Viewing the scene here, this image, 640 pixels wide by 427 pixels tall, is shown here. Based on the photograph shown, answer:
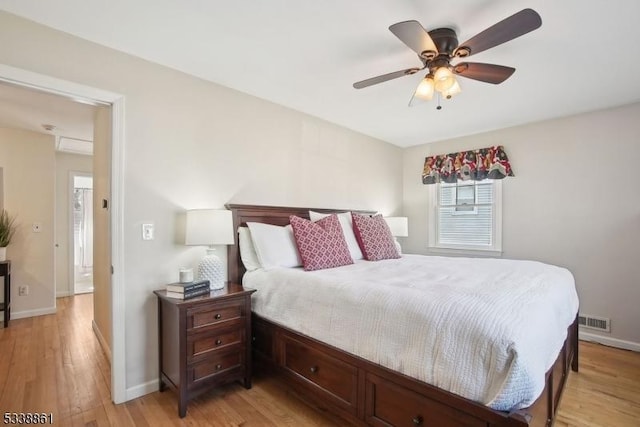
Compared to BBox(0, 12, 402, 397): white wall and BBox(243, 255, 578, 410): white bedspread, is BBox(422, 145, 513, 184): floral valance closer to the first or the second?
BBox(243, 255, 578, 410): white bedspread

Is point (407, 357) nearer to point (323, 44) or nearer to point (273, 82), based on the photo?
point (323, 44)

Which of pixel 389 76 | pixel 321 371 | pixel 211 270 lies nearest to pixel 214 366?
pixel 211 270

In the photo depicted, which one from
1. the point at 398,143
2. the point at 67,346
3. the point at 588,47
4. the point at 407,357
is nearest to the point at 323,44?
the point at 588,47

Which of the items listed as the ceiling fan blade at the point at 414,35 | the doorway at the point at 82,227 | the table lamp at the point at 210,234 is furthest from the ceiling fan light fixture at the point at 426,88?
the doorway at the point at 82,227

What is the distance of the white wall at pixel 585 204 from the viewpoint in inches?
123

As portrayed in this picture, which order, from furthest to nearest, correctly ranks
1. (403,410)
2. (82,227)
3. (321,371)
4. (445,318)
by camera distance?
(82,227), (321,371), (403,410), (445,318)

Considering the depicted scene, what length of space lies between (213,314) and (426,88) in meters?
2.12

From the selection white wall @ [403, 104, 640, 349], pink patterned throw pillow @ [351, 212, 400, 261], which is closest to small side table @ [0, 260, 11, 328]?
pink patterned throw pillow @ [351, 212, 400, 261]

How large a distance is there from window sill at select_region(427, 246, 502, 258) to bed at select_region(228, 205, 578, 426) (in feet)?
4.67

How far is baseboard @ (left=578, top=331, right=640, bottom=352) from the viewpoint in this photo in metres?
3.08

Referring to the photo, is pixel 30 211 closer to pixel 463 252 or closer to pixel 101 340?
pixel 101 340

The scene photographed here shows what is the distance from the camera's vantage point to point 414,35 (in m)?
1.67

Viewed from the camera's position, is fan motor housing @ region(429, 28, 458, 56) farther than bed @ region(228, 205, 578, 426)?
Yes

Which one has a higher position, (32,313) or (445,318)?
(445,318)
